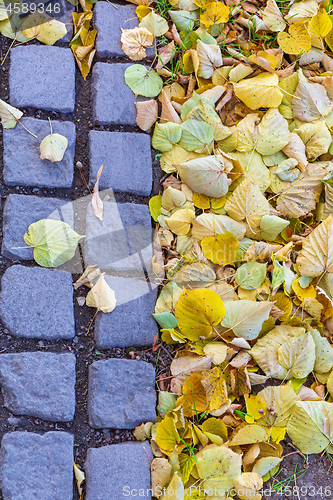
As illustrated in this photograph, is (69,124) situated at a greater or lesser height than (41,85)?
lesser

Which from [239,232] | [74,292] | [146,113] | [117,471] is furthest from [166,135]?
[117,471]

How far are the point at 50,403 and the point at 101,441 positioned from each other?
0.68 feet

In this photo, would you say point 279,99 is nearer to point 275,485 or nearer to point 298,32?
point 298,32

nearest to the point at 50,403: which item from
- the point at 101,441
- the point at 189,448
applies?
the point at 101,441

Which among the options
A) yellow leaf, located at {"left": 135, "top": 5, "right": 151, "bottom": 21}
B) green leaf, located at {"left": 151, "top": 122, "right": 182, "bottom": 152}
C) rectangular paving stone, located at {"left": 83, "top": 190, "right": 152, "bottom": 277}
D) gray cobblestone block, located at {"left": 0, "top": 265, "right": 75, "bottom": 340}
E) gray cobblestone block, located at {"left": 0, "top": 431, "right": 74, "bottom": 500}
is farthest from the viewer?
yellow leaf, located at {"left": 135, "top": 5, "right": 151, "bottom": 21}

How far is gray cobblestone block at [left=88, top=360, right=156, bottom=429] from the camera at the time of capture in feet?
4.58

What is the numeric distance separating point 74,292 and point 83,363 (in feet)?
0.78

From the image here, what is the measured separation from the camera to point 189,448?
1379 mm

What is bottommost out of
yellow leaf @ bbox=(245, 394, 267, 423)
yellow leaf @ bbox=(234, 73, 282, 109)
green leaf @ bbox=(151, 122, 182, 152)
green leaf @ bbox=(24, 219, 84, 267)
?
yellow leaf @ bbox=(245, 394, 267, 423)

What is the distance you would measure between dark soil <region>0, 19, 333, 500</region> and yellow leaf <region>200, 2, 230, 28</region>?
668mm

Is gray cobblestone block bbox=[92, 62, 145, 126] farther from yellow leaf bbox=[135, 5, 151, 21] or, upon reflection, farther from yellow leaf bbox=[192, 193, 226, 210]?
yellow leaf bbox=[192, 193, 226, 210]

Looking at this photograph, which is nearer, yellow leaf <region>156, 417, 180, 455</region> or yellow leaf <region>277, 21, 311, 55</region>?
yellow leaf <region>156, 417, 180, 455</region>

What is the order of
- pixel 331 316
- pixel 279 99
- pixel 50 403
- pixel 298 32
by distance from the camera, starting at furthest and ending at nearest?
pixel 298 32 < pixel 279 99 < pixel 331 316 < pixel 50 403

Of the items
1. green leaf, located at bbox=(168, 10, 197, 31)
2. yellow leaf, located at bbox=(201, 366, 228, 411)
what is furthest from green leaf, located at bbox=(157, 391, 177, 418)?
green leaf, located at bbox=(168, 10, 197, 31)
